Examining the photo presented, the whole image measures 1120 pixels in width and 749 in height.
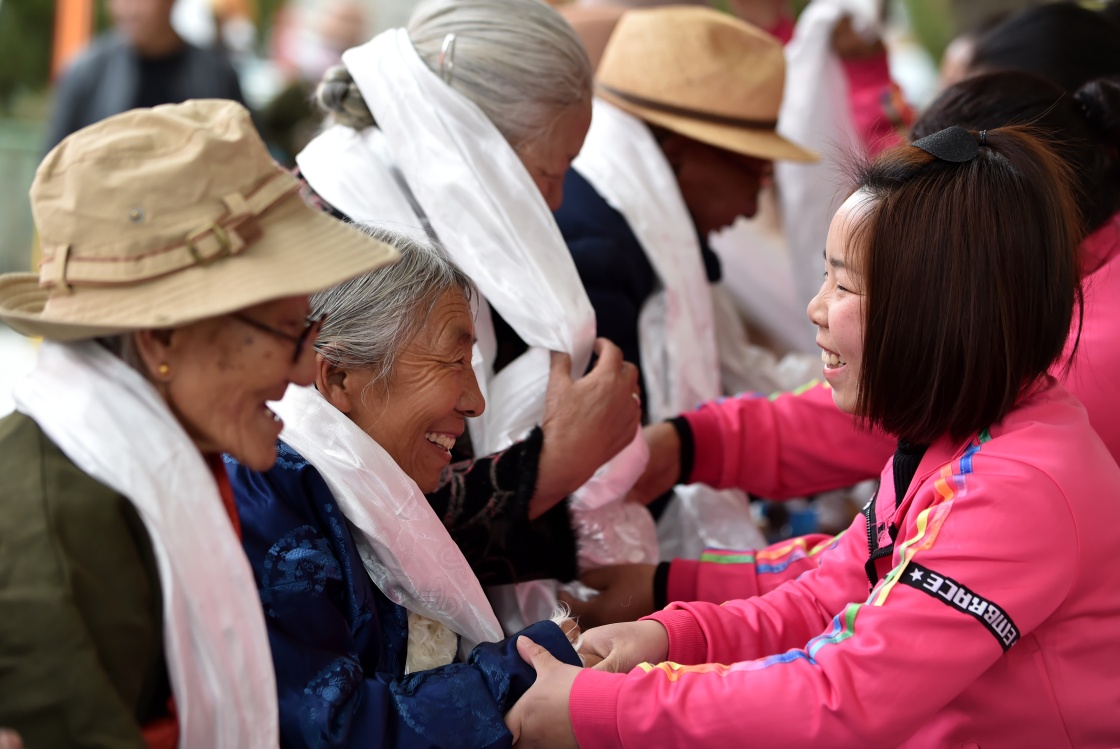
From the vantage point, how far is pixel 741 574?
2.33m

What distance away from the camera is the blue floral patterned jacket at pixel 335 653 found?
160 centimetres

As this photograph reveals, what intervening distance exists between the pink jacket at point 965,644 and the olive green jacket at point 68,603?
670 mm

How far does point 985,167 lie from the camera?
1.69 m

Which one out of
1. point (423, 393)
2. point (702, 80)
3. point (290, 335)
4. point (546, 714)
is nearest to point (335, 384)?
point (423, 393)

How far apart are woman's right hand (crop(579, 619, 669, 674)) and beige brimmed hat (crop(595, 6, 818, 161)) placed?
61.0 inches

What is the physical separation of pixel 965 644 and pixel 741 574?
771mm

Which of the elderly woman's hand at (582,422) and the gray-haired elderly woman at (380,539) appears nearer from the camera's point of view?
the gray-haired elderly woman at (380,539)

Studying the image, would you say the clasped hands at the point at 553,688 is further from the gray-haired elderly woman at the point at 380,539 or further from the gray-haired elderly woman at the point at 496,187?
the gray-haired elderly woman at the point at 496,187

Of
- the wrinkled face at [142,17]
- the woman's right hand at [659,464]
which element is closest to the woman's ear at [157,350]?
the woman's right hand at [659,464]

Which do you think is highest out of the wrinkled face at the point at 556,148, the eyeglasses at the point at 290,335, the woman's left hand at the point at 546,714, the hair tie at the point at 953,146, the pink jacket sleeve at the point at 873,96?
the hair tie at the point at 953,146

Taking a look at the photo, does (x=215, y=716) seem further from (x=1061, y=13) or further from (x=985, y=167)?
(x=1061, y=13)

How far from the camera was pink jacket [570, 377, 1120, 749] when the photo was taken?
159cm

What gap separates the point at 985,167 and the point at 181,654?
4.33ft

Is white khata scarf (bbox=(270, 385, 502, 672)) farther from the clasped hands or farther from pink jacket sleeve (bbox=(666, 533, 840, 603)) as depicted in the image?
pink jacket sleeve (bbox=(666, 533, 840, 603))
